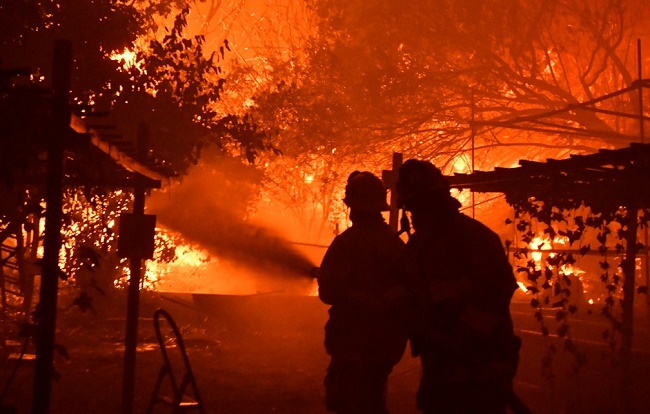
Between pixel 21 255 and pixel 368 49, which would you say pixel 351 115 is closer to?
pixel 368 49

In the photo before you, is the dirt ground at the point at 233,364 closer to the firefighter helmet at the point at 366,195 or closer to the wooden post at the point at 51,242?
the wooden post at the point at 51,242

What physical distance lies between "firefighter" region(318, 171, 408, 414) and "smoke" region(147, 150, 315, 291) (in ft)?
37.6

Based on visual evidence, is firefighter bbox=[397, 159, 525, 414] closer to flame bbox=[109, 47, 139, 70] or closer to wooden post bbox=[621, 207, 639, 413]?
wooden post bbox=[621, 207, 639, 413]

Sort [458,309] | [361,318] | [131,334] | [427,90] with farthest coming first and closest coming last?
[427,90]
[131,334]
[361,318]
[458,309]

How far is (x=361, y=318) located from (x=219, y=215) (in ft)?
50.2

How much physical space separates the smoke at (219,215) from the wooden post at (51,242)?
11345 mm

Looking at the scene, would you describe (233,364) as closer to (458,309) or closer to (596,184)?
(596,184)

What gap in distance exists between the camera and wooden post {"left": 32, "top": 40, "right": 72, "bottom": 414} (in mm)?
5035

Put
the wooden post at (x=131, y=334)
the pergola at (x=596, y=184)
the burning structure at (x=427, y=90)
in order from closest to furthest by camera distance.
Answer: the pergola at (x=596, y=184) < the wooden post at (x=131, y=334) < the burning structure at (x=427, y=90)

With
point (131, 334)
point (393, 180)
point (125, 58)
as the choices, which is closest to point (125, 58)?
point (125, 58)

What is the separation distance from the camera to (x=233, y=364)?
43.9 ft

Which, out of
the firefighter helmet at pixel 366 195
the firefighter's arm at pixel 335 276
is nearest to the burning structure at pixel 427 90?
the firefighter helmet at pixel 366 195

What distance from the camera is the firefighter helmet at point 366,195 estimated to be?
5098 mm

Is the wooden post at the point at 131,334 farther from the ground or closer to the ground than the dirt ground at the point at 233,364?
farther from the ground
